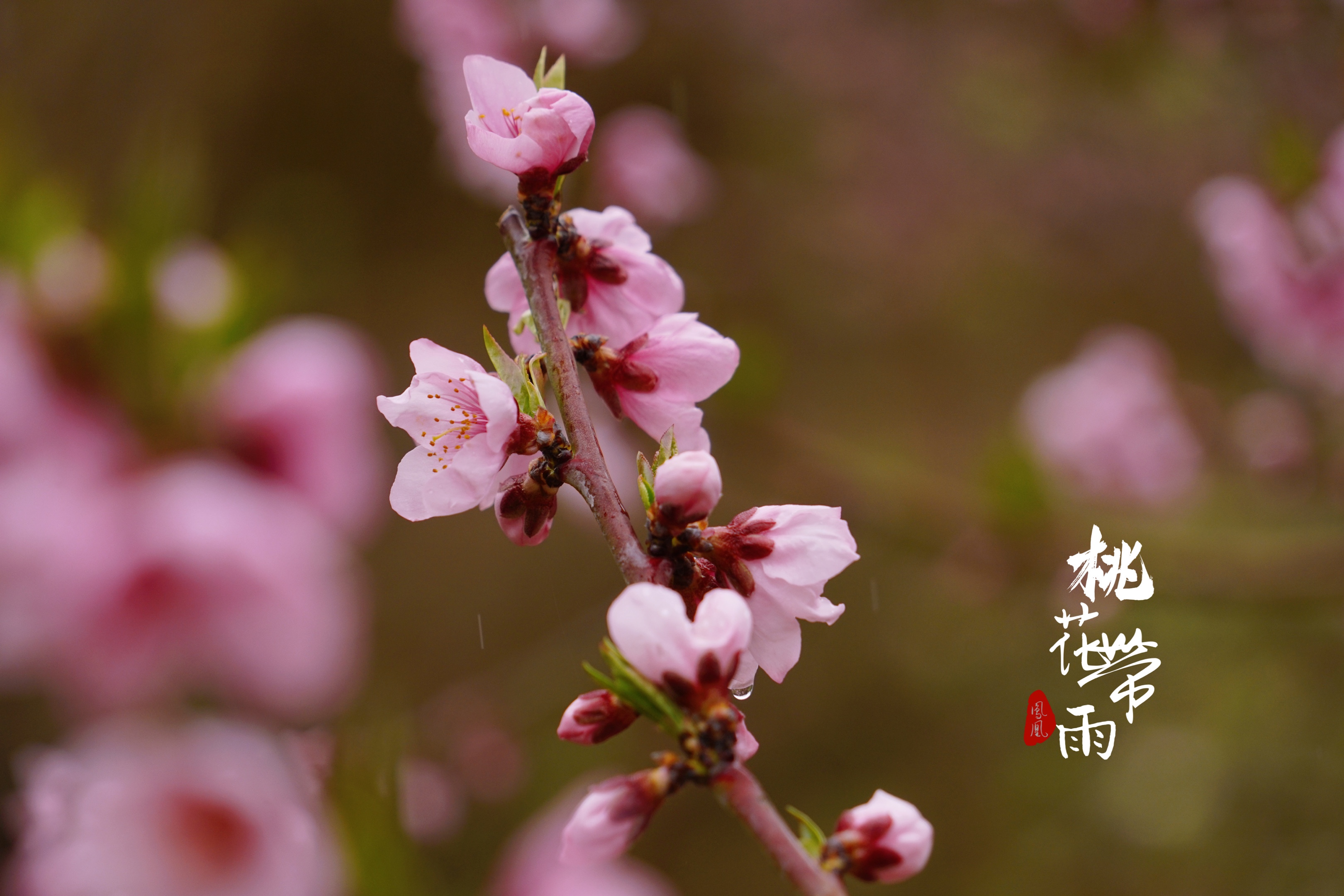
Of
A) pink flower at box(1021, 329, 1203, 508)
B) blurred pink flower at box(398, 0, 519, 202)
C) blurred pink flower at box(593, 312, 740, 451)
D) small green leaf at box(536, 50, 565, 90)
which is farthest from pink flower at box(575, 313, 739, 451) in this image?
pink flower at box(1021, 329, 1203, 508)

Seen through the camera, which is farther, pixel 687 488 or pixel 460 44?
pixel 460 44

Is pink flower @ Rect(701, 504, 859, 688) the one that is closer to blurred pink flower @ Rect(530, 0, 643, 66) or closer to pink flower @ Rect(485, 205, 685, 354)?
pink flower @ Rect(485, 205, 685, 354)

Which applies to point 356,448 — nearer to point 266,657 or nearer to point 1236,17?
point 266,657

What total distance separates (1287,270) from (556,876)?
135cm

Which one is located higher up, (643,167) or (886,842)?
(643,167)

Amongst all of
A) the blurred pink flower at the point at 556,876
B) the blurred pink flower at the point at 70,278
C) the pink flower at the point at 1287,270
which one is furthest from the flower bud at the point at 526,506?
the pink flower at the point at 1287,270

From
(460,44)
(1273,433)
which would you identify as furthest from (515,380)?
(1273,433)

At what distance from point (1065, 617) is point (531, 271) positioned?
514 mm

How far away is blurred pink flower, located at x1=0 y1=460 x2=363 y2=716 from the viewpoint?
1.16 ft

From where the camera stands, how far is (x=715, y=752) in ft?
0.93

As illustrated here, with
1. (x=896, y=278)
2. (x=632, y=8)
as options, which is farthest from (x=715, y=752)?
(x=896, y=278)

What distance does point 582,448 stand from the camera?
1.07ft

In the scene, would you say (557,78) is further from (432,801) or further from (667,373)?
(432,801)

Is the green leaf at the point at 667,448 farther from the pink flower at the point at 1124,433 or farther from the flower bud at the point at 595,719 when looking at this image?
the pink flower at the point at 1124,433
